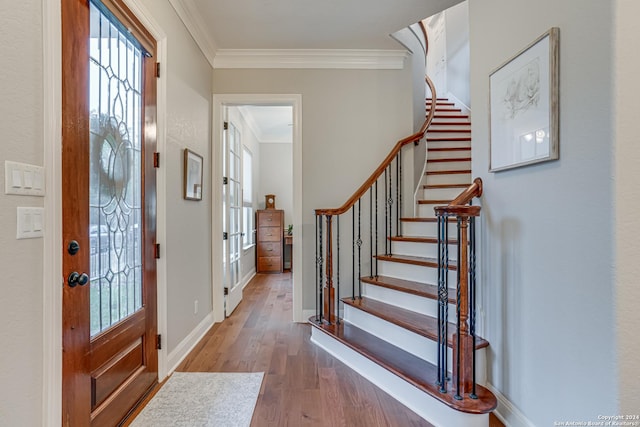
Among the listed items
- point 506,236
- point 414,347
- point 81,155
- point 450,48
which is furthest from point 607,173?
point 450,48

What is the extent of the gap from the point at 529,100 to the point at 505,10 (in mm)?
600

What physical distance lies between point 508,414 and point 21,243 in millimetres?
2347

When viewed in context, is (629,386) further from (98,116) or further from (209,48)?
(209,48)

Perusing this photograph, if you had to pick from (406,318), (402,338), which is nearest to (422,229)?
(406,318)

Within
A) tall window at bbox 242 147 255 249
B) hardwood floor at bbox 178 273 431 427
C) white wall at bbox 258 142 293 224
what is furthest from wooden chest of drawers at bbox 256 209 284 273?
hardwood floor at bbox 178 273 431 427

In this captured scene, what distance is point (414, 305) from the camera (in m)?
2.43

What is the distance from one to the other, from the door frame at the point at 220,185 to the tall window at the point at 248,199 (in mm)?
1848

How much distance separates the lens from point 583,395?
50.3 inches

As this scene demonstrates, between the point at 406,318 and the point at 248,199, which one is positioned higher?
the point at 248,199

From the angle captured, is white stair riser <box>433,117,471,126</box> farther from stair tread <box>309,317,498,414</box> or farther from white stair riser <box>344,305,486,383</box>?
stair tread <box>309,317,498,414</box>

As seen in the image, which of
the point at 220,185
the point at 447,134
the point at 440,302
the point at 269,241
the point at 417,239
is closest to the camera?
the point at 440,302

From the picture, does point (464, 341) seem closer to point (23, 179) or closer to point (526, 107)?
point (526, 107)

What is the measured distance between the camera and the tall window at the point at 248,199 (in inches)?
208

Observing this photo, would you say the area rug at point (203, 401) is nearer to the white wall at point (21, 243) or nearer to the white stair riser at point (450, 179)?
the white wall at point (21, 243)
